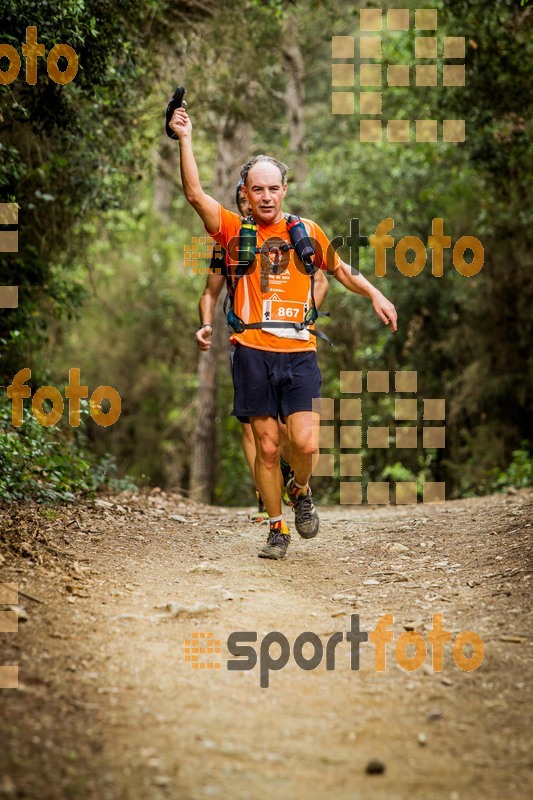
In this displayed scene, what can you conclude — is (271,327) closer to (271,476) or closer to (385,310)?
(385,310)

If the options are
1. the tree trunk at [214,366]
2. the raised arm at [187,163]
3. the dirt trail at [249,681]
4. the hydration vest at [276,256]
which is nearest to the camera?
the dirt trail at [249,681]

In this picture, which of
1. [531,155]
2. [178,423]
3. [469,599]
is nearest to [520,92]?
[531,155]

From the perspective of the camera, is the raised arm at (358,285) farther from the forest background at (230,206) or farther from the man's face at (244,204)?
the forest background at (230,206)

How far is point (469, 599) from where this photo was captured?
5.19 m

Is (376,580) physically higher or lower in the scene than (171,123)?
lower

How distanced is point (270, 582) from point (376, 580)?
70 cm

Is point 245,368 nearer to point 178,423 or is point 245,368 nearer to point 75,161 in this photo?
point 75,161

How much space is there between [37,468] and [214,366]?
942 cm

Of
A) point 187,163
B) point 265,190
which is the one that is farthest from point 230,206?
point 187,163

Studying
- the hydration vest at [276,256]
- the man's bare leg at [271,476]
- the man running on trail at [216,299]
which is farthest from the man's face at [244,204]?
A: the man's bare leg at [271,476]

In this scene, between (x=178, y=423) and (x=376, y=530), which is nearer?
(x=376, y=530)

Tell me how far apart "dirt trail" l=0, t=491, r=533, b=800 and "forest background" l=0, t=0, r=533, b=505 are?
5.81 ft

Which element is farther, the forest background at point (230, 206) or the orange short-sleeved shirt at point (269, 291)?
the forest background at point (230, 206)

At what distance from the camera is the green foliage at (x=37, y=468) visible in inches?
274
